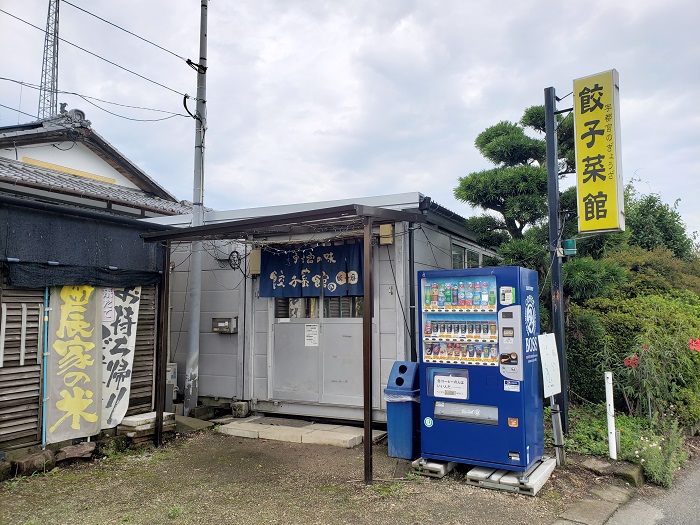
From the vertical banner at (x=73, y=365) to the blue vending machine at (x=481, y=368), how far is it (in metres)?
4.04

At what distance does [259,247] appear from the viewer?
26.1 feet

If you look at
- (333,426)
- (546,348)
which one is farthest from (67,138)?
(546,348)

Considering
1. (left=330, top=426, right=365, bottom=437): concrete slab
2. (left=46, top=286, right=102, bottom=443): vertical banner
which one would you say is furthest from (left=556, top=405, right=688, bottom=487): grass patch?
Answer: (left=46, top=286, right=102, bottom=443): vertical banner

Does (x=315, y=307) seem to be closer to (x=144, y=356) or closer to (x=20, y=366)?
(x=144, y=356)

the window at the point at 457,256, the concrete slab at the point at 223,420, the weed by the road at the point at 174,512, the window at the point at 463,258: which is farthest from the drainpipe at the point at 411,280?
the weed by the road at the point at 174,512

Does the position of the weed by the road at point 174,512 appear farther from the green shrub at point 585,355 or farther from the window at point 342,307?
the green shrub at point 585,355

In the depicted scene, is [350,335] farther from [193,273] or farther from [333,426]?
[193,273]

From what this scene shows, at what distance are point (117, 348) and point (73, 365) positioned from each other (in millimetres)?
634

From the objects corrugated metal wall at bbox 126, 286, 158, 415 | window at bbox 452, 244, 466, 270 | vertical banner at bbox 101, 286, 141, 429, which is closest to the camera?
vertical banner at bbox 101, 286, 141, 429

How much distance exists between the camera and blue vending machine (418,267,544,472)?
5.08m

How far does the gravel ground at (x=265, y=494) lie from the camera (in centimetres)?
436

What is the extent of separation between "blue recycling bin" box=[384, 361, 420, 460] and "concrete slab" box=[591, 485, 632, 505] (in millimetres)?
1863

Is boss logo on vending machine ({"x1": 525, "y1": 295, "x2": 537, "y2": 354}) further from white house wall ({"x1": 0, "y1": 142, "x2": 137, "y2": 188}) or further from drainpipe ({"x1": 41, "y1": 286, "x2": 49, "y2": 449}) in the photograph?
white house wall ({"x1": 0, "y1": 142, "x2": 137, "y2": 188})

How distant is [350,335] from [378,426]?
1343 millimetres
